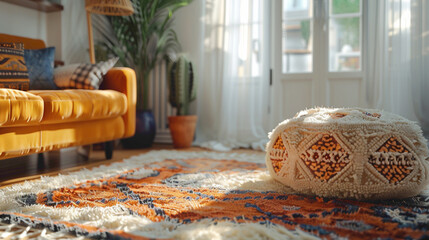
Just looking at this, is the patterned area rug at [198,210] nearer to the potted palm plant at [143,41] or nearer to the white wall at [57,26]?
the potted palm plant at [143,41]

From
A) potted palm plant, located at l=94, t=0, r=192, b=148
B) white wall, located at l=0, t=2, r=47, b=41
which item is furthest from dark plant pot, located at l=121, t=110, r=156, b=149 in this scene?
white wall, located at l=0, t=2, r=47, b=41

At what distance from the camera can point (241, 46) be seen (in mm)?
3248

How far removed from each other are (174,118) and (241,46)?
896 millimetres

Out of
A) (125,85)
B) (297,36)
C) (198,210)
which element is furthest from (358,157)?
(297,36)

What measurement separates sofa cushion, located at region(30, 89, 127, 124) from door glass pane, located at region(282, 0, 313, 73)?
165 cm

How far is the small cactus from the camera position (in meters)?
3.05

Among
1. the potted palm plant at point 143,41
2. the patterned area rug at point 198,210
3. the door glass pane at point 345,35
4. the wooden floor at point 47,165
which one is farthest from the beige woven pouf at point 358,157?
the potted palm plant at point 143,41

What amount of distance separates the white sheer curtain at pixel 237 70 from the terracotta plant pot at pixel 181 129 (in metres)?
0.17

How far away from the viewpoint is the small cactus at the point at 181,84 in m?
3.05

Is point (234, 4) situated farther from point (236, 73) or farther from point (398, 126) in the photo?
point (398, 126)

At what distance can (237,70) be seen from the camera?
10.7ft

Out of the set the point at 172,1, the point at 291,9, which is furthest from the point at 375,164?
the point at 172,1

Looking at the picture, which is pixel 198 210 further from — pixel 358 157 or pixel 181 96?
pixel 181 96

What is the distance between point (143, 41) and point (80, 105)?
1414 millimetres
